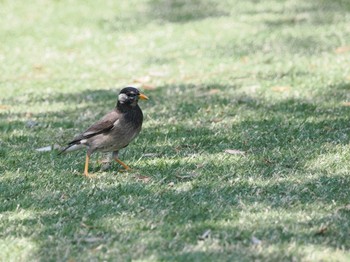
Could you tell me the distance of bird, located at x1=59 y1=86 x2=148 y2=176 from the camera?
7.06 m

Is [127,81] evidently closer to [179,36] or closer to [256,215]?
[179,36]

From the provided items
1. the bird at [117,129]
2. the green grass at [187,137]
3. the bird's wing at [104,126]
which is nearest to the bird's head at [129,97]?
the bird at [117,129]

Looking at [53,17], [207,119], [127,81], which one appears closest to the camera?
[207,119]

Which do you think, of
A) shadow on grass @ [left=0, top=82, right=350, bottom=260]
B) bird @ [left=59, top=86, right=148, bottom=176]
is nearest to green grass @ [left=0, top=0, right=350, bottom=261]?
shadow on grass @ [left=0, top=82, right=350, bottom=260]

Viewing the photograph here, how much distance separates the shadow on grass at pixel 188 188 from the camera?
5434 mm

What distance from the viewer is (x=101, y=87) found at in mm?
12133

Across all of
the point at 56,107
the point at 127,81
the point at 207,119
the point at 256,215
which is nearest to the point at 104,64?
the point at 127,81

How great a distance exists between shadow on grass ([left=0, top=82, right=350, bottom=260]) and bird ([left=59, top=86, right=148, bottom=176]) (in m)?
0.32

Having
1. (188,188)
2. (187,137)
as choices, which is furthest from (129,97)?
(187,137)

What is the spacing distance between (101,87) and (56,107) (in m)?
1.62

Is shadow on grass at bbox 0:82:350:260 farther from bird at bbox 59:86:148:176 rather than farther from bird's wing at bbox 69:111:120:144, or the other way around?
bird's wing at bbox 69:111:120:144

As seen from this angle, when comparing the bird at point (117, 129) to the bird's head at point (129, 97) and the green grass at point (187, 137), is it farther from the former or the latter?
the green grass at point (187, 137)

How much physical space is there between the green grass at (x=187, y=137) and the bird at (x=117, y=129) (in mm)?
296

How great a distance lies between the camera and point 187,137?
8570mm
